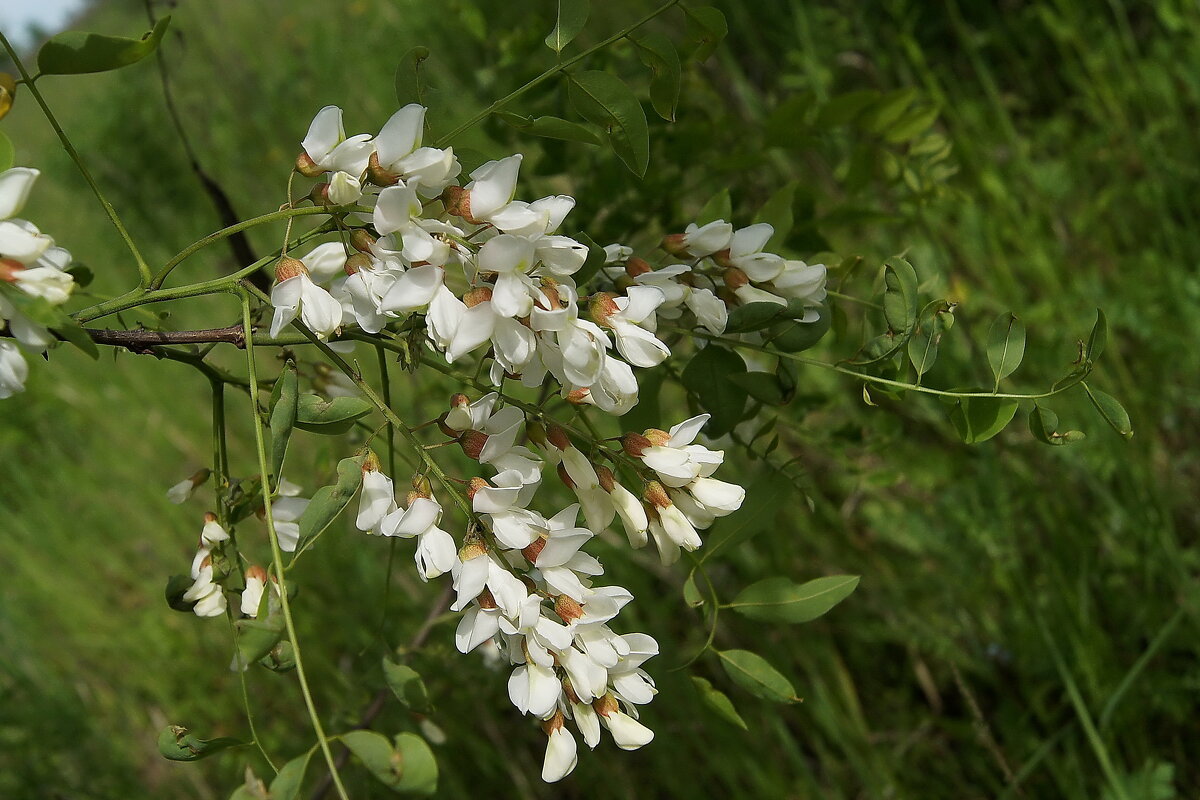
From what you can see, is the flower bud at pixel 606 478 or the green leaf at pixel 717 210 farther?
the green leaf at pixel 717 210

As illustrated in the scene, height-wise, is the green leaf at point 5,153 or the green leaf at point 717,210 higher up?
the green leaf at point 5,153

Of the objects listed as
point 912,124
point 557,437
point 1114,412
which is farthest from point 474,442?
point 912,124

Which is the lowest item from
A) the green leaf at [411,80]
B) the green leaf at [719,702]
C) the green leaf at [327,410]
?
the green leaf at [719,702]

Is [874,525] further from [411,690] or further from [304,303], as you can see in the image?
[304,303]

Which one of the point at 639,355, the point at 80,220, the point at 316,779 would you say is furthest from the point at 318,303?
the point at 80,220

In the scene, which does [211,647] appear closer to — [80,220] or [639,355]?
[639,355]

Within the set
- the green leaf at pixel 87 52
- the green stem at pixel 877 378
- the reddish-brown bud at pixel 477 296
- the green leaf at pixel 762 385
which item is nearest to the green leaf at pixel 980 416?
the green stem at pixel 877 378

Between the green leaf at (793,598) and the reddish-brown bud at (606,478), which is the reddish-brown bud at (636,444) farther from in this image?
the green leaf at (793,598)
